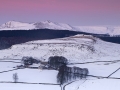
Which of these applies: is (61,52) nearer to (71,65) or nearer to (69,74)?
(71,65)

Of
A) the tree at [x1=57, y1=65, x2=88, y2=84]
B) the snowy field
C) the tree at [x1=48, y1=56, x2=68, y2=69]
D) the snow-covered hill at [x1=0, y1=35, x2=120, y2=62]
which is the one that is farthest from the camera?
the snow-covered hill at [x1=0, y1=35, x2=120, y2=62]

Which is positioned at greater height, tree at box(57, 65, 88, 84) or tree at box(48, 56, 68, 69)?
tree at box(48, 56, 68, 69)

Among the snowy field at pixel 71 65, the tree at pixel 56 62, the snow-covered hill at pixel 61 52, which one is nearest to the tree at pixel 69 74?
the snowy field at pixel 71 65

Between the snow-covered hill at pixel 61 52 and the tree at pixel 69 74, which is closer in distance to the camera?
the tree at pixel 69 74

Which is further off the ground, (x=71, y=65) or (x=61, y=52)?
(x=61, y=52)

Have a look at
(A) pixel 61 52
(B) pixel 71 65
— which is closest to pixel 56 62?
(B) pixel 71 65

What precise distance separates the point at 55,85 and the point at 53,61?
8455mm

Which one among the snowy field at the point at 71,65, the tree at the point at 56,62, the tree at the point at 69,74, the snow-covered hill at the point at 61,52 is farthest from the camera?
the snow-covered hill at the point at 61,52

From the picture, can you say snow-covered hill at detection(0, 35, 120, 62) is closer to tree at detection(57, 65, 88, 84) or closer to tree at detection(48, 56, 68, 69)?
tree at detection(48, 56, 68, 69)

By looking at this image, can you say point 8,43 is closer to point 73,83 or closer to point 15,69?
point 15,69

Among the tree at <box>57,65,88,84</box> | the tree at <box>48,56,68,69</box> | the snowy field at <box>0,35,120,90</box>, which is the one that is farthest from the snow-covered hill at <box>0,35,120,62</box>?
the tree at <box>57,65,88,84</box>

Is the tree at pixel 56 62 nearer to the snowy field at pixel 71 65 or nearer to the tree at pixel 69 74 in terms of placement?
the snowy field at pixel 71 65

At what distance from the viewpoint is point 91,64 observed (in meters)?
36.5

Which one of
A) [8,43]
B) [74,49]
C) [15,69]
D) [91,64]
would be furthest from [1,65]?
[8,43]
